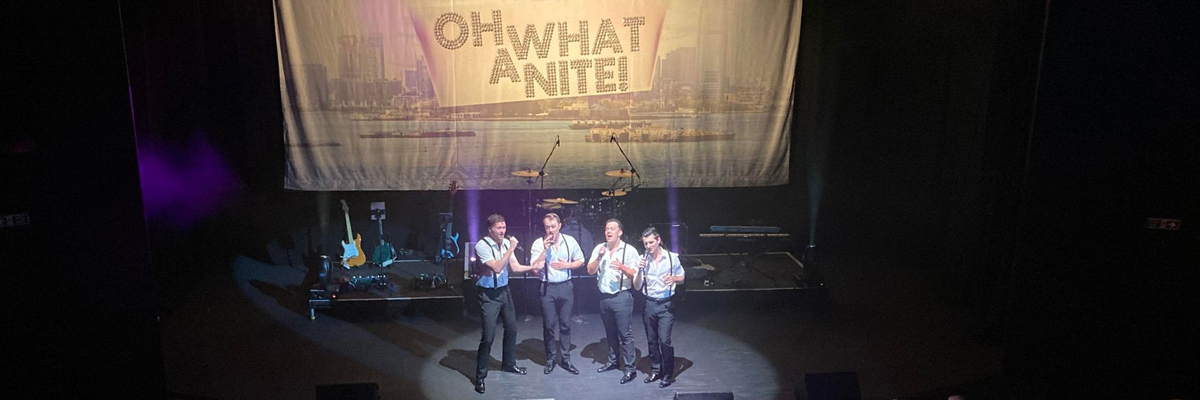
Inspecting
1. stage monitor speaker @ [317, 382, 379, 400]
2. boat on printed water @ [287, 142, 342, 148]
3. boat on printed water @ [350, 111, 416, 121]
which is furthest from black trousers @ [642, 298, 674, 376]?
boat on printed water @ [287, 142, 342, 148]

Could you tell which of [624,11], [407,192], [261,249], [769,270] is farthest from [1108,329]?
[261,249]

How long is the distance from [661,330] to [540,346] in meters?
1.39

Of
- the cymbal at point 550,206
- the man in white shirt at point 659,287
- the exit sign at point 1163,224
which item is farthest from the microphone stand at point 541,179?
the exit sign at point 1163,224

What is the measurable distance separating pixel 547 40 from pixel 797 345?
156 inches

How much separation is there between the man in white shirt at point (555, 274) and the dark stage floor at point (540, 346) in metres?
0.36

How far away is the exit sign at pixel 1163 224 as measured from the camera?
5.12 metres

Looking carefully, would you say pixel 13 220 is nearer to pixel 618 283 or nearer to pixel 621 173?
pixel 618 283

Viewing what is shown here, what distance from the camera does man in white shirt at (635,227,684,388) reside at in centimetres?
563

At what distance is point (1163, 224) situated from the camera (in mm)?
5148

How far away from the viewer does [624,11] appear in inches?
307

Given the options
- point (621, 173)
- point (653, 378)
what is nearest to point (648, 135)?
point (621, 173)

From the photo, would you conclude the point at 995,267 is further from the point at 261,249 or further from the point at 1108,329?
the point at 261,249

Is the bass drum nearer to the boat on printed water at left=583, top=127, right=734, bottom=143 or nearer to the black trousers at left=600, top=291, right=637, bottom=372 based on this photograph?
the boat on printed water at left=583, top=127, right=734, bottom=143

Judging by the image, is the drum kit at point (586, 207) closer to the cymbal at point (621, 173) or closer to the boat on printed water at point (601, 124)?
the cymbal at point (621, 173)
